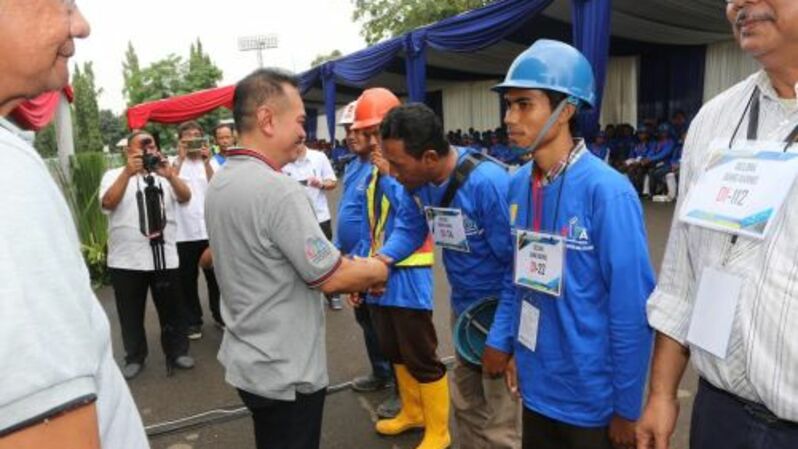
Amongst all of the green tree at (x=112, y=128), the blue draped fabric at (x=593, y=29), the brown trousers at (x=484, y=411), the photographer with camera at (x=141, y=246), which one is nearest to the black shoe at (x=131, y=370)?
the photographer with camera at (x=141, y=246)

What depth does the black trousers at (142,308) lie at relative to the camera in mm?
4398

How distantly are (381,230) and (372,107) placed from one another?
71cm

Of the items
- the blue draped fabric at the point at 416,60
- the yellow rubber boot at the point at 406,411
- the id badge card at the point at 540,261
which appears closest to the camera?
the id badge card at the point at 540,261

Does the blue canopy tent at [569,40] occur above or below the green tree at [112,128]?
below

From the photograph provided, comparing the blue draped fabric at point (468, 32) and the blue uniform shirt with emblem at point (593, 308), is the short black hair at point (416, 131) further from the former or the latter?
the blue draped fabric at point (468, 32)

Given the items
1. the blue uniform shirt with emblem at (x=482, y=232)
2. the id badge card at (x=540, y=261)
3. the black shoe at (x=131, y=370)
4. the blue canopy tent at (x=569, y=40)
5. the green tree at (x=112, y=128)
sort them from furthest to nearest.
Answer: the green tree at (x=112, y=128), the blue canopy tent at (x=569, y=40), the black shoe at (x=131, y=370), the blue uniform shirt with emblem at (x=482, y=232), the id badge card at (x=540, y=261)

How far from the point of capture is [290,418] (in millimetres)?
2105

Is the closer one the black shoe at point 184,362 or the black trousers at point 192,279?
the black shoe at point 184,362

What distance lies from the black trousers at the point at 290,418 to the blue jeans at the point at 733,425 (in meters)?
1.29

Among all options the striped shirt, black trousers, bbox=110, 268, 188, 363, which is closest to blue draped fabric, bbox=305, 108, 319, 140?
black trousers, bbox=110, 268, 188, 363

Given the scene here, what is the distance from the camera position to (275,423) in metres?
2.13

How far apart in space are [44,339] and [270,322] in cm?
139

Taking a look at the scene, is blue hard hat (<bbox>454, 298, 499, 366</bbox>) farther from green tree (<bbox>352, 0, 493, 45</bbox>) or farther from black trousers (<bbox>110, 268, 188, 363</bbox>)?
green tree (<bbox>352, 0, 493, 45</bbox>)

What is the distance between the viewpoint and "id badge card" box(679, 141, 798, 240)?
3.86ft
